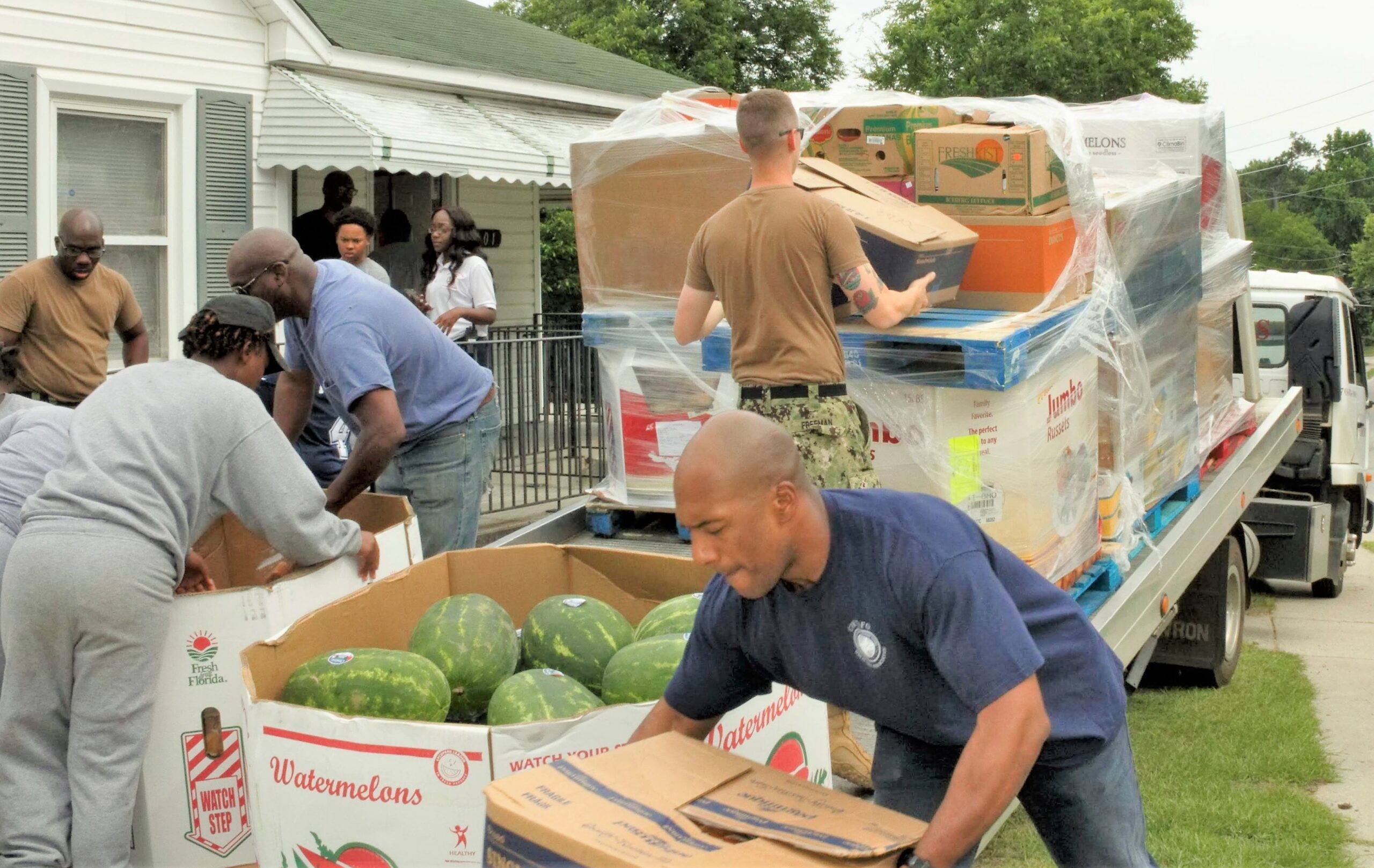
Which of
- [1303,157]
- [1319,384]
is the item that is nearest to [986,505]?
[1319,384]

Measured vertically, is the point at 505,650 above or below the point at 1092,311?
below

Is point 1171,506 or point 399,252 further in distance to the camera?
point 399,252

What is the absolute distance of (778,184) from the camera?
4.57m

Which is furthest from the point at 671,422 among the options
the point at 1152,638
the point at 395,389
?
the point at 1152,638

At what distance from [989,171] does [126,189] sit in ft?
20.5

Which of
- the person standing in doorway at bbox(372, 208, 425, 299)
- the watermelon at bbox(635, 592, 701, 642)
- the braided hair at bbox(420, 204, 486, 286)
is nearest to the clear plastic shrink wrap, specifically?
the watermelon at bbox(635, 592, 701, 642)

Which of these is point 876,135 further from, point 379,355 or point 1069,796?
point 1069,796

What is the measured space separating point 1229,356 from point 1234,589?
54.0 inches

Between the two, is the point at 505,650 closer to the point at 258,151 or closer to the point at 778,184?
the point at 778,184

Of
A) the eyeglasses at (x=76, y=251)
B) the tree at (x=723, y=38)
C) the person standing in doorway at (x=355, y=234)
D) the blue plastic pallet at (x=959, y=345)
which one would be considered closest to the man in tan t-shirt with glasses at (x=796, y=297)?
the blue plastic pallet at (x=959, y=345)

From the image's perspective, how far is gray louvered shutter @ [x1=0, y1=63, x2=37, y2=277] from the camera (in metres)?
8.23

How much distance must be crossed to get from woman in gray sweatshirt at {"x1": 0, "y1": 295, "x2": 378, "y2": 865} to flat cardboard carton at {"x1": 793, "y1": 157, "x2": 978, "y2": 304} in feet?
7.28

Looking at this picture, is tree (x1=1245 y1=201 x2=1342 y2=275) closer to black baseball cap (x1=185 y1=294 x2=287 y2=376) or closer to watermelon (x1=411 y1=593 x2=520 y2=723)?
black baseball cap (x1=185 y1=294 x2=287 y2=376)

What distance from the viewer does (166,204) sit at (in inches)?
370
